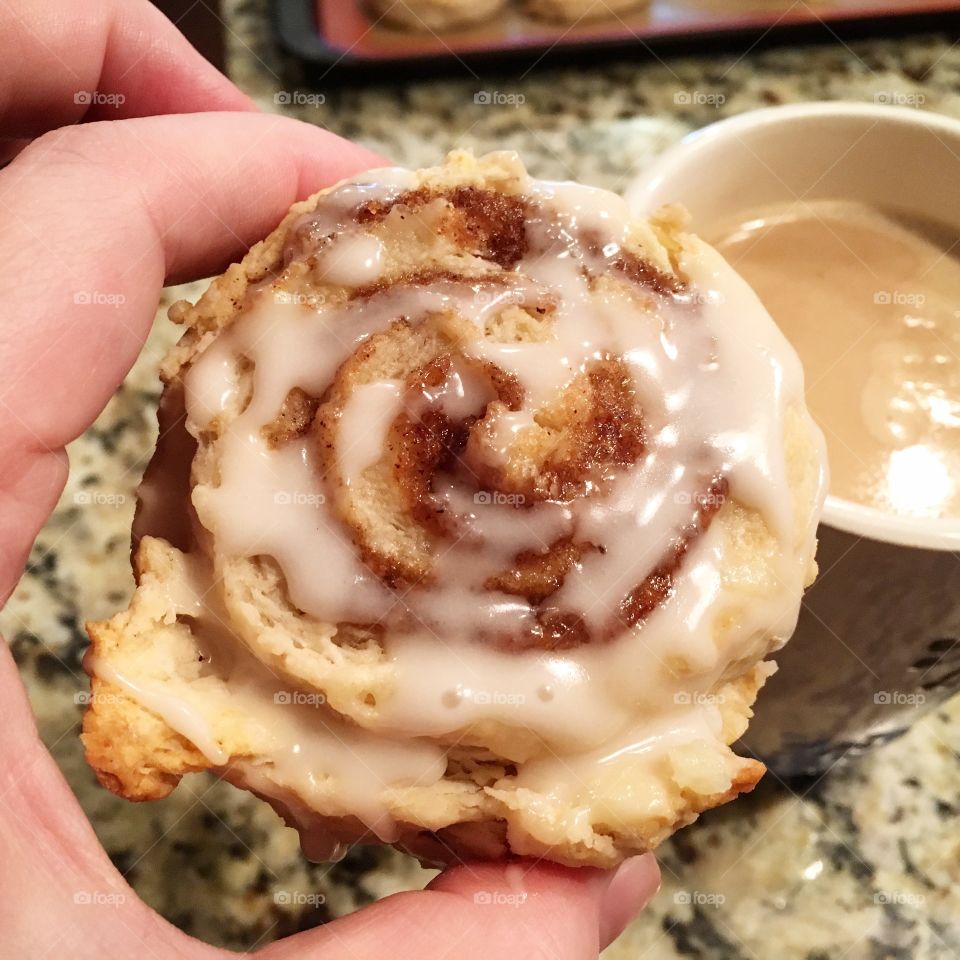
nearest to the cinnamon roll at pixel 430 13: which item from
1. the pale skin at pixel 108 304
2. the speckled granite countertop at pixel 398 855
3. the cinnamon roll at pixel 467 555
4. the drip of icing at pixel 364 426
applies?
the pale skin at pixel 108 304

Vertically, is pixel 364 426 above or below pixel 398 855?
above

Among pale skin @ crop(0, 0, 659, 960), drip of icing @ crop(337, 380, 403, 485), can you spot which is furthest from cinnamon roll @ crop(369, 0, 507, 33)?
drip of icing @ crop(337, 380, 403, 485)

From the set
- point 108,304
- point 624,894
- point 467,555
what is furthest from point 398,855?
point 108,304

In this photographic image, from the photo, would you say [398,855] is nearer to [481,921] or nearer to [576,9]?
[481,921]

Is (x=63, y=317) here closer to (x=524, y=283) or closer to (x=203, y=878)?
(x=524, y=283)

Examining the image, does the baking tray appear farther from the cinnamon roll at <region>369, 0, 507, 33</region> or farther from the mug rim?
the mug rim
